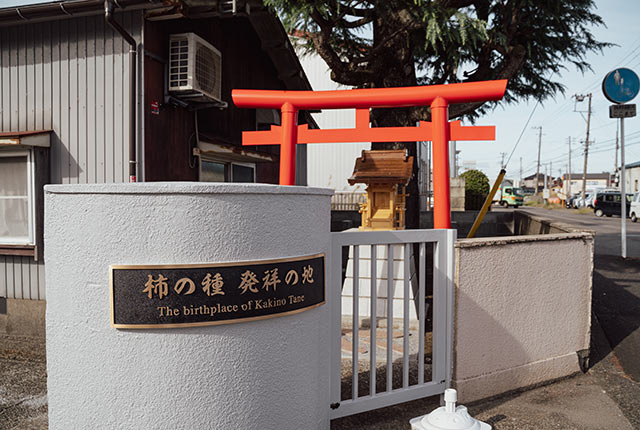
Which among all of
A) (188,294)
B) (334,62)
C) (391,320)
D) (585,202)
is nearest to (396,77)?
(334,62)

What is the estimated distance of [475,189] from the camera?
22469 millimetres

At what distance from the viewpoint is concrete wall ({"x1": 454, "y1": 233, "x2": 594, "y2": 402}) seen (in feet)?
12.8

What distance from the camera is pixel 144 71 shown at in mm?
5855

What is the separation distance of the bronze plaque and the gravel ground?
2.03 m

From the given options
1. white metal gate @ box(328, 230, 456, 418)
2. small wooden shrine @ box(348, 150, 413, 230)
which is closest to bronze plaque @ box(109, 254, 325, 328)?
white metal gate @ box(328, 230, 456, 418)

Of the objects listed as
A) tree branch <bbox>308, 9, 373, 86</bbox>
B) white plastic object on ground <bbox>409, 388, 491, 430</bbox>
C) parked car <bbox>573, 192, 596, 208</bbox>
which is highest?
tree branch <bbox>308, 9, 373, 86</bbox>

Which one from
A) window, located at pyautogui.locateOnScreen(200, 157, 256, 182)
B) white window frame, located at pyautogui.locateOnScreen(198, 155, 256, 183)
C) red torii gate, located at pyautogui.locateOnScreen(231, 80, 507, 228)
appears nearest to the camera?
red torii gate, located at pyautogui.locateOnScreen(231, 80, 507, 228)

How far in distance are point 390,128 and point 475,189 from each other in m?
18.7

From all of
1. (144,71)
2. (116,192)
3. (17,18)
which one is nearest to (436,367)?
(116,192)

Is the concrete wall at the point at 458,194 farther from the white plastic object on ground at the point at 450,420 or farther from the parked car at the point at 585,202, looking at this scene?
the parked car at the point at 585,202

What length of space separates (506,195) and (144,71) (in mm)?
42537

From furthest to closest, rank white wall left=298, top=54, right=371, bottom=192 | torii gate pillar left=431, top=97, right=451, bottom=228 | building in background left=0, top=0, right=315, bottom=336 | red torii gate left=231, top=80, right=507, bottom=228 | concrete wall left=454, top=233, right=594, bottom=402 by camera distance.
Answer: white wall left=298, top=54, right=371, bottom=192 < building in background left=0, top=0, right=315, bottom=336 < red torii gate left=231, top=80, right=507, bottom=228 < torii gate pillar left=431, top=97, right=451, bottom=228 < concrete wall left=454, top=233, right=594, bottom=402

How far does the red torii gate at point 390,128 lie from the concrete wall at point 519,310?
0.58 metres

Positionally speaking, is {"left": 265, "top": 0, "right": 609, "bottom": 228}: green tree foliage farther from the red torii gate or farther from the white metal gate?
the white metal gate
